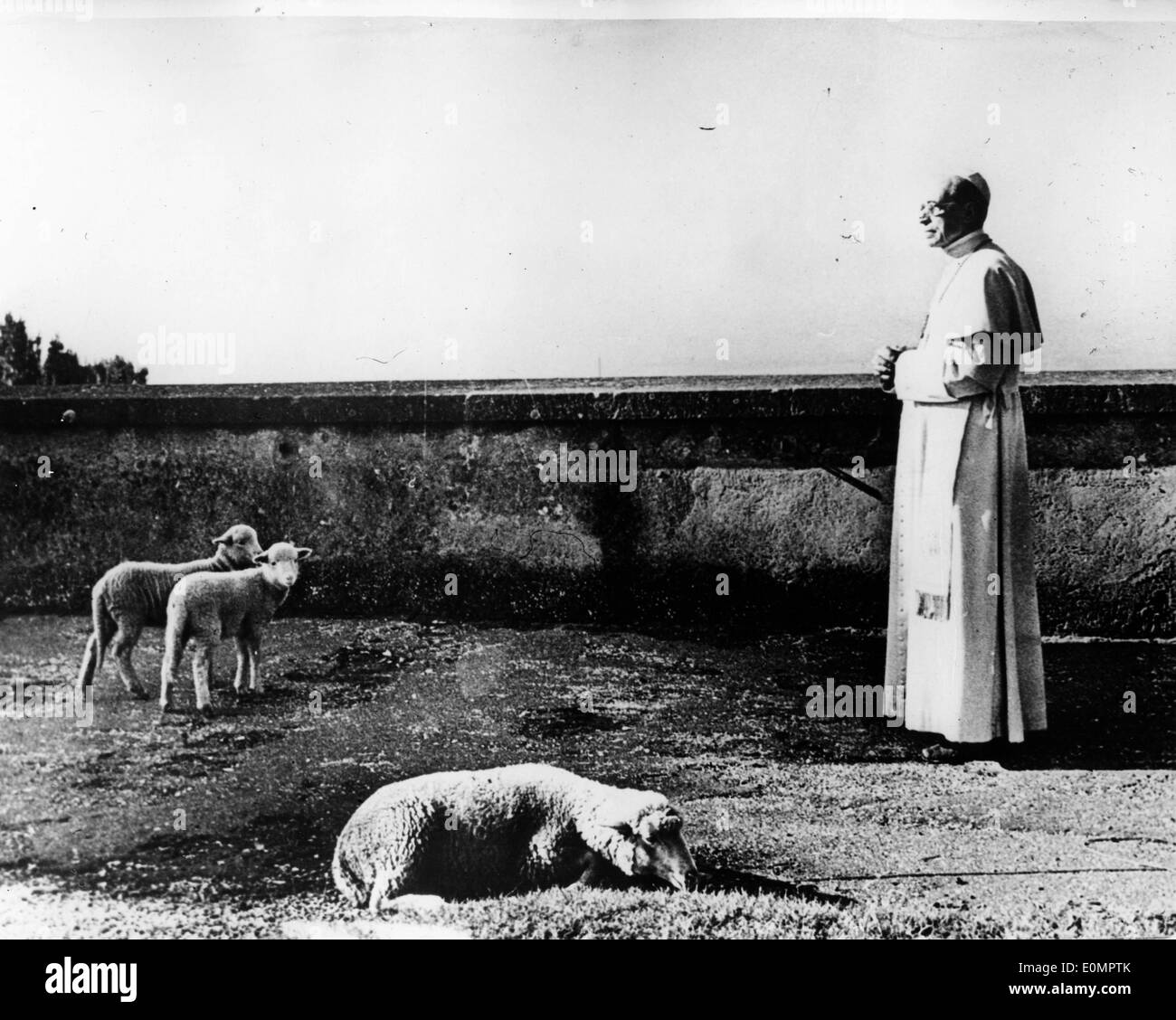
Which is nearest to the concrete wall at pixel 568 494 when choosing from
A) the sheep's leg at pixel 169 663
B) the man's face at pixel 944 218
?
the sheep's leg at pixel 169 663

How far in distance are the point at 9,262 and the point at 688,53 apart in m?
2.23

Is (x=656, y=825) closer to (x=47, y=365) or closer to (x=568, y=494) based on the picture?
(x=568, y=494)

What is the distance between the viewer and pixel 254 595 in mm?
3602

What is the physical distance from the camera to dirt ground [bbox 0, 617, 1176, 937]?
3.28 meters

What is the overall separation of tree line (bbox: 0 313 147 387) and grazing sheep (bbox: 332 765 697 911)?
164 centimetres

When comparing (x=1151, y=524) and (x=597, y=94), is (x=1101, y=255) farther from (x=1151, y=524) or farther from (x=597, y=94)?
(x=597, y=94)

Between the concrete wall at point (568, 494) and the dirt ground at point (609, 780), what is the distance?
14 centimetres

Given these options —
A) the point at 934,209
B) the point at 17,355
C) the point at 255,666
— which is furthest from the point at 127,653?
the point at 934,209

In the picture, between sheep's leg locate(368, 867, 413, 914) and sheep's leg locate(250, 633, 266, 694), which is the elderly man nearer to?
sheep's leg locate(368, 867, 413, 914)

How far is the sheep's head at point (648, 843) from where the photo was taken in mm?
3254

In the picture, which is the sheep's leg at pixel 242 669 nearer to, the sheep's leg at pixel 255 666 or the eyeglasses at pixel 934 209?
the sheep's leg at pixel 255 666

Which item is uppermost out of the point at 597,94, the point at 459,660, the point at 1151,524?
the point at 597,94

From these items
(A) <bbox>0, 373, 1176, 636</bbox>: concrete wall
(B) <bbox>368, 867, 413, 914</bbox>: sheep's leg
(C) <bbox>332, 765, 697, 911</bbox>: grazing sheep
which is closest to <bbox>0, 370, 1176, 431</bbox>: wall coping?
→ (A) <bbox>0, 373, 1176, 636</bbox>: concrete wall
